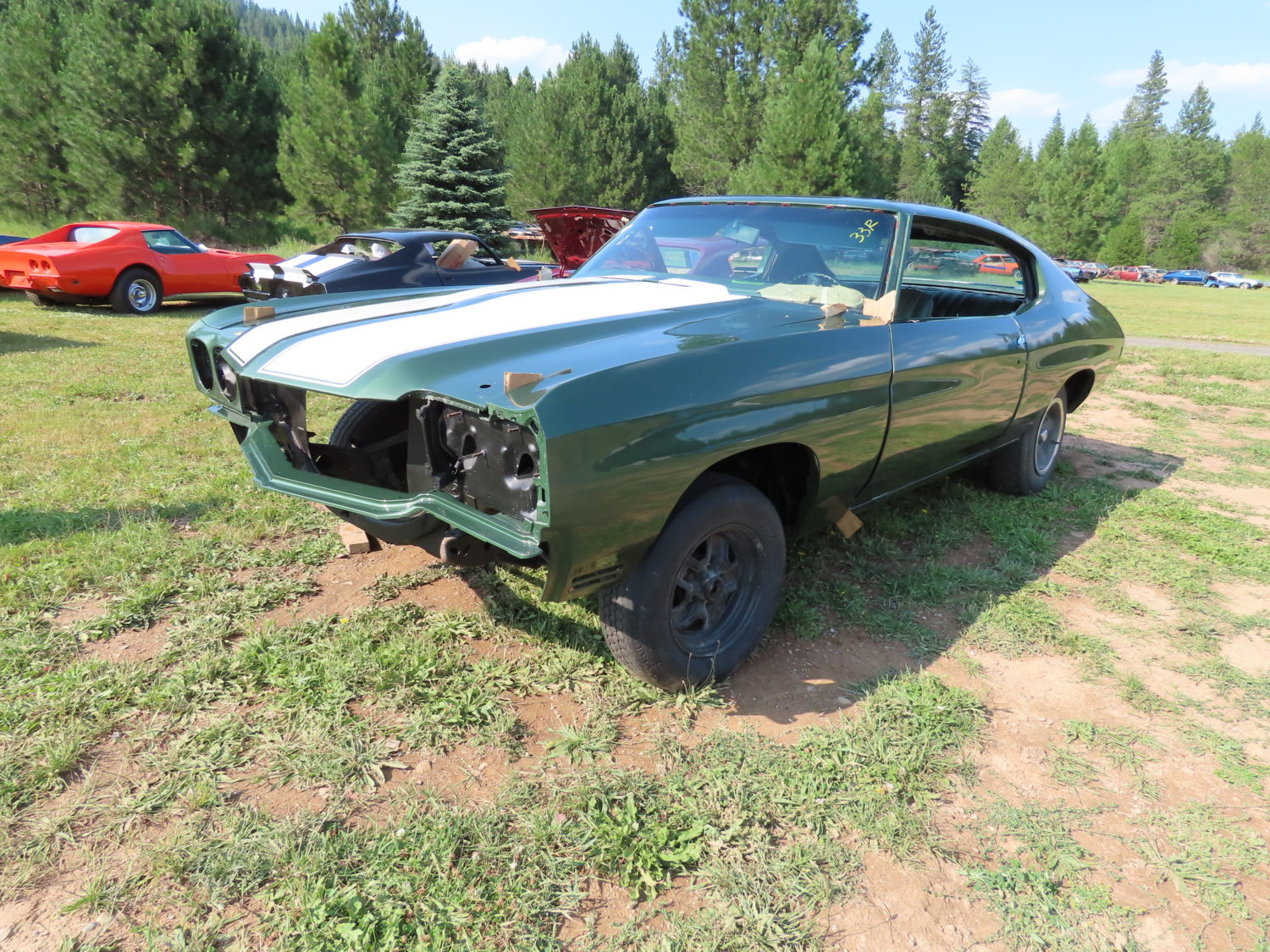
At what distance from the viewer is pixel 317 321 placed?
2.75 metres

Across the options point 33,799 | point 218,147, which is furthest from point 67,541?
point 218,147

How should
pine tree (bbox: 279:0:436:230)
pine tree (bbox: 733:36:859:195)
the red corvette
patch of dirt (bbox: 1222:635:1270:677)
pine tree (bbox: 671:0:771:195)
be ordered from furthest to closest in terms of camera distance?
pine tree (bbox: 671:0:771:195)
pine tree (bbox: 733:36:859:195)
pine tree (bbox: 279:0:436:230)
the red corvette
patch of dirt (bbox: 1222:635:1270:677)

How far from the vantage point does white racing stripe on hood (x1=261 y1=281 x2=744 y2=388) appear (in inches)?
89.9

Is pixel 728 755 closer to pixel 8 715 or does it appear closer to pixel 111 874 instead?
pixel 111 874

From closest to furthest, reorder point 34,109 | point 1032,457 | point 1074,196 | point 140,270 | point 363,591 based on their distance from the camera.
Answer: point 363,591 < point 1032,457 < point 140,270 < point 34,109 < point 1074,196

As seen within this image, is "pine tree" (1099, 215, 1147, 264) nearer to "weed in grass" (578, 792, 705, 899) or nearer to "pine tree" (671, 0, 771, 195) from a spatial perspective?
"pine tree" (671, 0, 771, 195)

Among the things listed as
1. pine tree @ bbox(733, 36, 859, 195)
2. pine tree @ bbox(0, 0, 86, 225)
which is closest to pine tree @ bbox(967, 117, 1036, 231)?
pine tree @ bbox(733, 36, 859, 195)

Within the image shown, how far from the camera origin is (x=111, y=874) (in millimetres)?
1766

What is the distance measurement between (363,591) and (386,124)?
23974mm

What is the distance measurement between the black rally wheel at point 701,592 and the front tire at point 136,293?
35.0 feet

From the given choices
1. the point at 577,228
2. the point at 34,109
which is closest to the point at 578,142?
the point at 34,109

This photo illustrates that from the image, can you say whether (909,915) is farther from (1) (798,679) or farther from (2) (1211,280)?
(2) (1211,280)

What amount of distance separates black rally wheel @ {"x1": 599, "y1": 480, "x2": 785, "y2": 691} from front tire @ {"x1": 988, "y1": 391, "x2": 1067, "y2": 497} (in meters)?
2.38

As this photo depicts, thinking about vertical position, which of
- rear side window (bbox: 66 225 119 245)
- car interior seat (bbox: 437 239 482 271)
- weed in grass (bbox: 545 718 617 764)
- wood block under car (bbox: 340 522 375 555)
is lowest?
weed in grass (bbox: 545 718 617 764)
